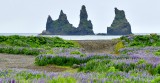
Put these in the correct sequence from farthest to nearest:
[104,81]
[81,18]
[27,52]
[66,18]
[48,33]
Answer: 1. [48,33]
2. [66,18]
3. [81,18]
4. [27,52]
5. [104,81]

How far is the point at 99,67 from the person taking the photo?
50.5ft

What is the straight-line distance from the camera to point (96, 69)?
15.1 meters

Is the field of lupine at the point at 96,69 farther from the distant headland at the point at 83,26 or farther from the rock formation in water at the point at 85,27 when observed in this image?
the rock formation in water at the point at 85,27

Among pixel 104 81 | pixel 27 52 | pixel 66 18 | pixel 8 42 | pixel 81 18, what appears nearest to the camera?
pixel 104 81

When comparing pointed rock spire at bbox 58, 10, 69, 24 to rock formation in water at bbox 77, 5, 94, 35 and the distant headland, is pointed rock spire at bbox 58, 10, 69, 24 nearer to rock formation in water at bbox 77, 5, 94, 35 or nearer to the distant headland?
the distant headland

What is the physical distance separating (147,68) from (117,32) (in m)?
116

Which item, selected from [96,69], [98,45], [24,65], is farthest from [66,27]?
[96,69]

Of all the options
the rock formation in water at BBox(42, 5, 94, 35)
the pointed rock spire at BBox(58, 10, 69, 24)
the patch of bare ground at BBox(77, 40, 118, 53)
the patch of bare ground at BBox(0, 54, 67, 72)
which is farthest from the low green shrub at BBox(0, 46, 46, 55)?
the pointed rock spire at BBox(58, 10, 69, 24)

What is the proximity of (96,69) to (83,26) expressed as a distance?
109454mm

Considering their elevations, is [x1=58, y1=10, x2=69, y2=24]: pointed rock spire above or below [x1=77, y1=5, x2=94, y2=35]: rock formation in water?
above

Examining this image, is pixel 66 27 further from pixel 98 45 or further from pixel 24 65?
pixel 24 65

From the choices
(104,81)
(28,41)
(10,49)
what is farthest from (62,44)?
(104,81)

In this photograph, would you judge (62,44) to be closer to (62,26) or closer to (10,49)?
(10,49)

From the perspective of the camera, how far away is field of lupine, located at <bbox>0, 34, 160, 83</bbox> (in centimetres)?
797
